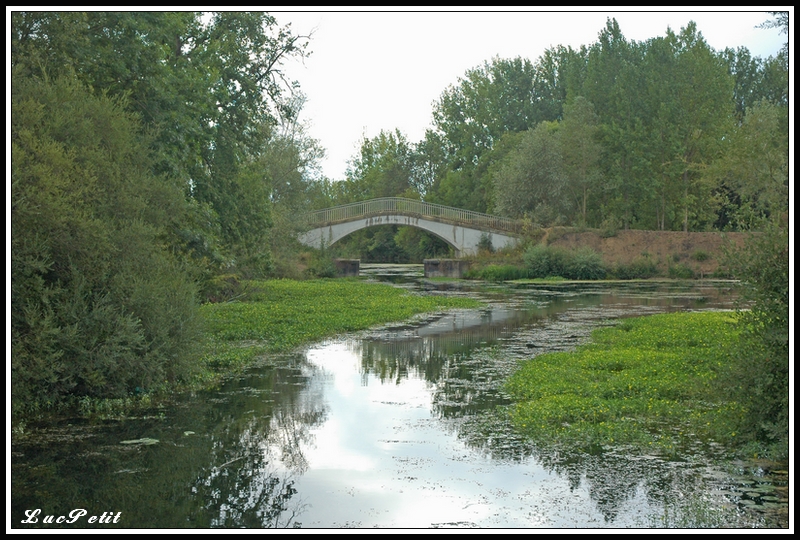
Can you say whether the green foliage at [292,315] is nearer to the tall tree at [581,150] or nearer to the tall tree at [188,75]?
the tall tree at [188,75]

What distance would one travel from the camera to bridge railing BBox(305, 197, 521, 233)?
6275cm

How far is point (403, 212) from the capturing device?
6650cm

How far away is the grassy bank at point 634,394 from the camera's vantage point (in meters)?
9.73

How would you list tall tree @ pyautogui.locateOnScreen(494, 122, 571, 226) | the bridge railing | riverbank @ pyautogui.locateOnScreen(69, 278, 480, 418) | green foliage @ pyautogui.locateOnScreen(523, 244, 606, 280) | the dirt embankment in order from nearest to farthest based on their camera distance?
riverbank @ pyautogui.locateOnScreen(69, 278, 480, 418) → green foliage @ pyautogui.locateOnScreen(523, 244, 606, 280) → the dirt embankment → tall tree @ pyautogui.locateOnScreen(494, 122, 571, 226) → the bridge railing

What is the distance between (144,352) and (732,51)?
7783 cm

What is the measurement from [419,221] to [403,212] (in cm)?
149

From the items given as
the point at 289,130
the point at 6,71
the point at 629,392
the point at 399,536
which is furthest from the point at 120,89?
the point at 289,130

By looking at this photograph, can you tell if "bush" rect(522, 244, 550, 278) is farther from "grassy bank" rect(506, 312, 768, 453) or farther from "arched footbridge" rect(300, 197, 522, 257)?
"grassy bank" rect(506, 312, 768, 453)

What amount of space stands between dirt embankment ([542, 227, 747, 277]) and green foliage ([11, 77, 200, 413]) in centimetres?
4197

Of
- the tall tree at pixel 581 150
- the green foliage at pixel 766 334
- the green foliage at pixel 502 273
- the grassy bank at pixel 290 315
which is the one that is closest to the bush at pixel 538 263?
the green foliage at pixel 502 273

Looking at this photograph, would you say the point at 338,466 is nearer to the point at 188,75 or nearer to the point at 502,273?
the point at 188,75

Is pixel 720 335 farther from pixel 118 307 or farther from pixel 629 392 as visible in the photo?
pixel 118 307

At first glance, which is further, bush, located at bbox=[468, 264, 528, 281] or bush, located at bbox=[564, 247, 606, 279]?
bush, located at bbox=[468, 264, 528, 281]
